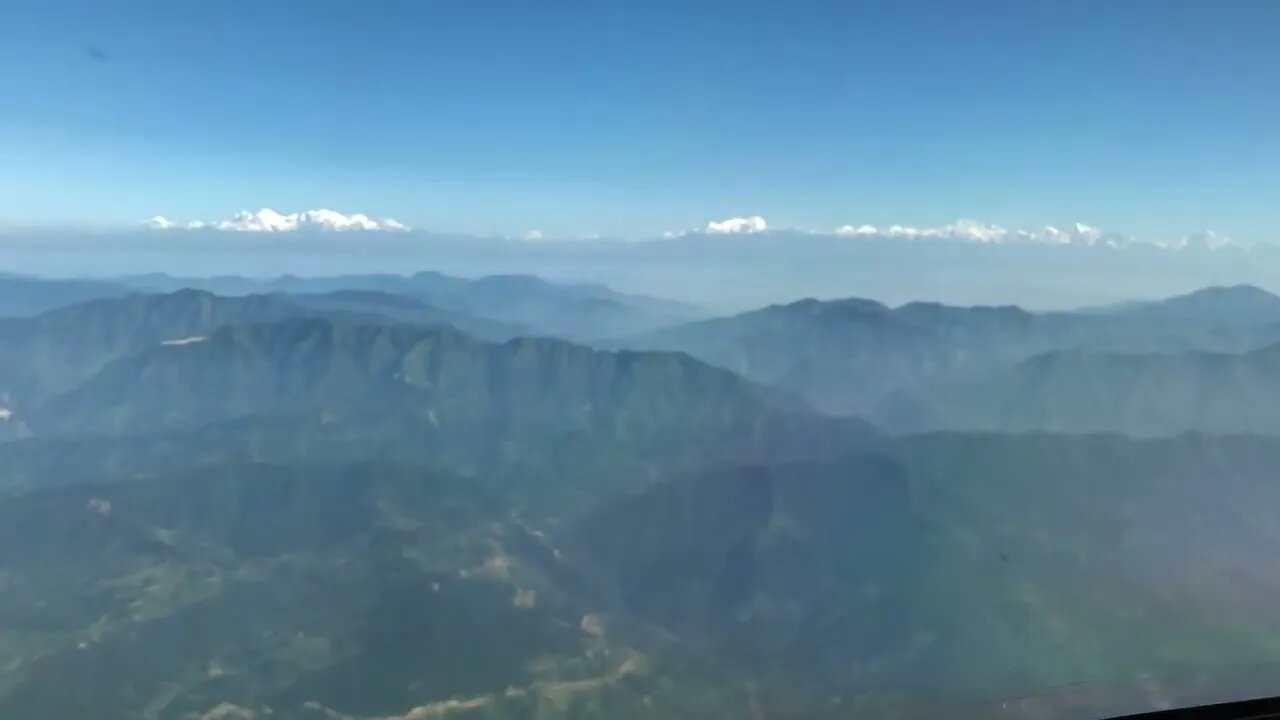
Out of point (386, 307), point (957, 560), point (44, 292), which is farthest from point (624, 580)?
point (44, 292)

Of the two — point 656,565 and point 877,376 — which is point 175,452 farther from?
point 877,376

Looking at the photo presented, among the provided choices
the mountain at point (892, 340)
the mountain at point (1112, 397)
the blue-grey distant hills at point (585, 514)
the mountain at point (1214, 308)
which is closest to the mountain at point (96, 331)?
the blue-grey distant hills at point (585, 514)

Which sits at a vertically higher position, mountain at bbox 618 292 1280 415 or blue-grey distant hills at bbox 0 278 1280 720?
mountain at bbox 618 292 1280 415

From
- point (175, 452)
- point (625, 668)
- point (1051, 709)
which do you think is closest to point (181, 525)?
point (175, 452)

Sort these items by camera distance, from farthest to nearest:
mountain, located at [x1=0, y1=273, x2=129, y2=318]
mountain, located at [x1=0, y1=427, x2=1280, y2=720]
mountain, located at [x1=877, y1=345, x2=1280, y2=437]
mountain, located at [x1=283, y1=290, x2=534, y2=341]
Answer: mountain, located at [x1=283, y1=290, x2=534, y2=341]
mountain, located at [x1=877, y1=345, x2=1280, y2=437]
mountain, located at [x1=0, y1=273, x2=129, y2=318]
mountain, located at [x1=0, y1=427, x2=1280, y2=720]

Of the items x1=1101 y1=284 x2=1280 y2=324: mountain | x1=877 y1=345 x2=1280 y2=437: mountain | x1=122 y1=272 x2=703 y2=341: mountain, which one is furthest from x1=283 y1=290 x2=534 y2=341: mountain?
x1=1101 y1=284 x2=1280 y2=324: mountain

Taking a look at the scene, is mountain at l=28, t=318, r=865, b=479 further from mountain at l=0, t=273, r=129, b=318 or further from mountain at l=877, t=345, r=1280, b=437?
mountain at l=877, t=345, r=1280, b=437
